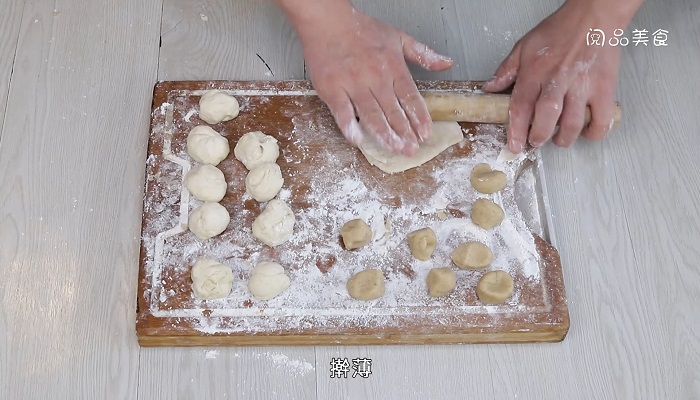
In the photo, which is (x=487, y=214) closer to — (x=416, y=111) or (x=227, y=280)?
(x=416, y=111)

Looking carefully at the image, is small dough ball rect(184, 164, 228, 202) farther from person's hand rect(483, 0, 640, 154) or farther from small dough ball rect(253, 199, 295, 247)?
person's hand rect(483, 0, 640, 154)

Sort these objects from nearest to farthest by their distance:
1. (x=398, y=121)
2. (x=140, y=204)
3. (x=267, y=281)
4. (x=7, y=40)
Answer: (x=267, y=281), (x=398, y=121), (x=140, y=204), (x=7, y=40)

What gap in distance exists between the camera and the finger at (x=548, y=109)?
1.39 meters

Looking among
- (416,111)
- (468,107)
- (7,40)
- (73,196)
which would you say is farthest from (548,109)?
(7,40)

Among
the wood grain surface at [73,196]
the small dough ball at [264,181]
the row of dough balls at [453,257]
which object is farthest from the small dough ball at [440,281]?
the wood grain surface at [73,196]

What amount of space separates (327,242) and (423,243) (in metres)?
0.19

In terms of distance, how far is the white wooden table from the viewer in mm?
1310

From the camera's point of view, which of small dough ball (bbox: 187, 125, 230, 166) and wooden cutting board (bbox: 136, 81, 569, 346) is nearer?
wooden cutting board (bbox: 136, 81, 569, 346)

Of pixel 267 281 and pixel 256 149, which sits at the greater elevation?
pixel 256 149

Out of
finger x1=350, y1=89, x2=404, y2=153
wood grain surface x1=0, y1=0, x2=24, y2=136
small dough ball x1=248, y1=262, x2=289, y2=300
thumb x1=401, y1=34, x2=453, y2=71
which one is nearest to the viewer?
small dough ball x1=248, y1=262, x2=289, y2=300

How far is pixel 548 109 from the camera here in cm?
139

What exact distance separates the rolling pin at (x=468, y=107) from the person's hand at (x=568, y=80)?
2cm

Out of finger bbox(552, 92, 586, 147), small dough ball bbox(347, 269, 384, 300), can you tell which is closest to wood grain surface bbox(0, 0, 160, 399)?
small dough ball bbox(347, 269, 384, 300)

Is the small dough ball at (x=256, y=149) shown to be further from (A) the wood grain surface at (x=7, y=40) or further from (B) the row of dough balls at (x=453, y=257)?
(A) the wood grain surface at (x=7, y=40)
